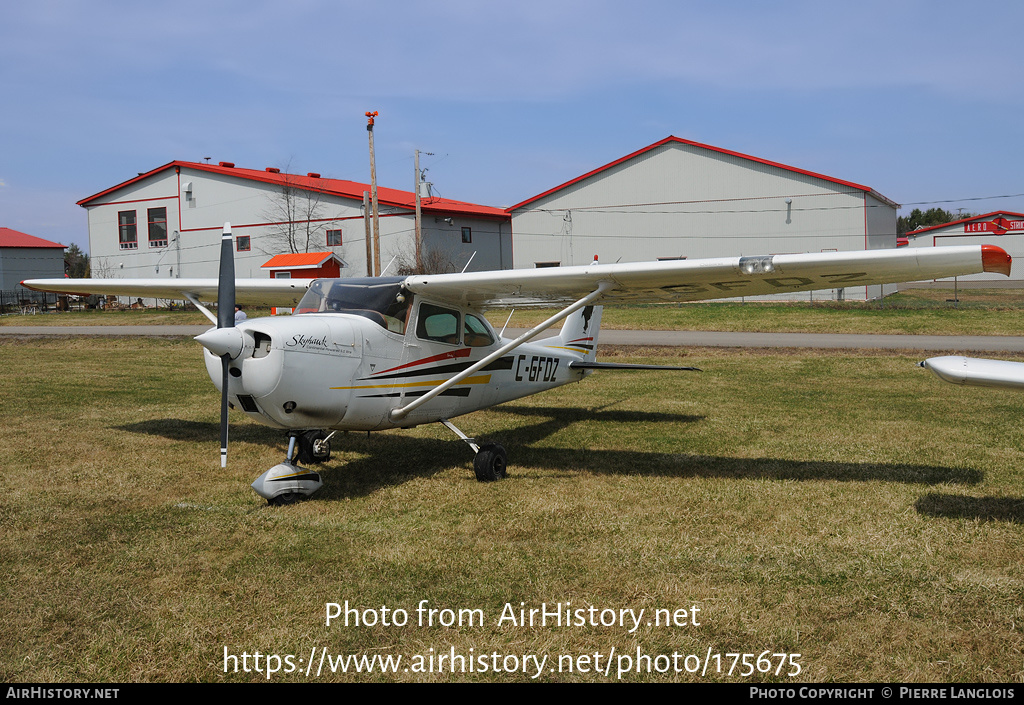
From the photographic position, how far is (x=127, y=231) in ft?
152

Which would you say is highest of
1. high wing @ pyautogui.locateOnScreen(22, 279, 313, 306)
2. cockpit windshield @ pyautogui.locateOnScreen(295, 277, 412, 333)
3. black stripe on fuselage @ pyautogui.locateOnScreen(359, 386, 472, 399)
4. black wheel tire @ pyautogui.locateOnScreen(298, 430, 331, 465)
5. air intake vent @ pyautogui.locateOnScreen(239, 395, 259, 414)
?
high wing @ pyautogui.locateOnScreen(22, 279, 313, 306)

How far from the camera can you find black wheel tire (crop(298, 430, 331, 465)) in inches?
320

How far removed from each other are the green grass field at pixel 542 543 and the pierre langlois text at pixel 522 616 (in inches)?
2.4

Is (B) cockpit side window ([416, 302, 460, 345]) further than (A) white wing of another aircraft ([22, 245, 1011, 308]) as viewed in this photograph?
Yes

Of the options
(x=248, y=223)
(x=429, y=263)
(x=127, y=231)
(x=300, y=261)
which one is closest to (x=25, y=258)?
(x=127, y=231)

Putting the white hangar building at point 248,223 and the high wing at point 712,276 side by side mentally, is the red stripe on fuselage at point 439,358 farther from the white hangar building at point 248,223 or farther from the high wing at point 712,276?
the white hangar building at point 248,223

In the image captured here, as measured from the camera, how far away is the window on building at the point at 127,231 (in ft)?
151

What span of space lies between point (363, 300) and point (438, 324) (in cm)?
100

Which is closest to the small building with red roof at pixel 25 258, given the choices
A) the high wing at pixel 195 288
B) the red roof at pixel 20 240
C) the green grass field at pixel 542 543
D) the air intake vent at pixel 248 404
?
the red roof at pixel 20 240

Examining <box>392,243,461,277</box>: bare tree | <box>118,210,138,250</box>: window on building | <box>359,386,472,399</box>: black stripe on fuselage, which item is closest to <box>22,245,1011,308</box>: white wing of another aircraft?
<box>359,386,472,399</box>: black stripe on fuselage

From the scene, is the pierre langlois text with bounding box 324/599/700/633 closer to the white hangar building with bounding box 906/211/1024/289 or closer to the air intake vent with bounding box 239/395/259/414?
the air intake vent with bounding box 239/395/259/414

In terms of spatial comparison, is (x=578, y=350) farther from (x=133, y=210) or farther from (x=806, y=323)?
(x=133, y=210)

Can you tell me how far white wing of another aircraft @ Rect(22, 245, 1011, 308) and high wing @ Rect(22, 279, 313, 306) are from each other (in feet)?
0.27
